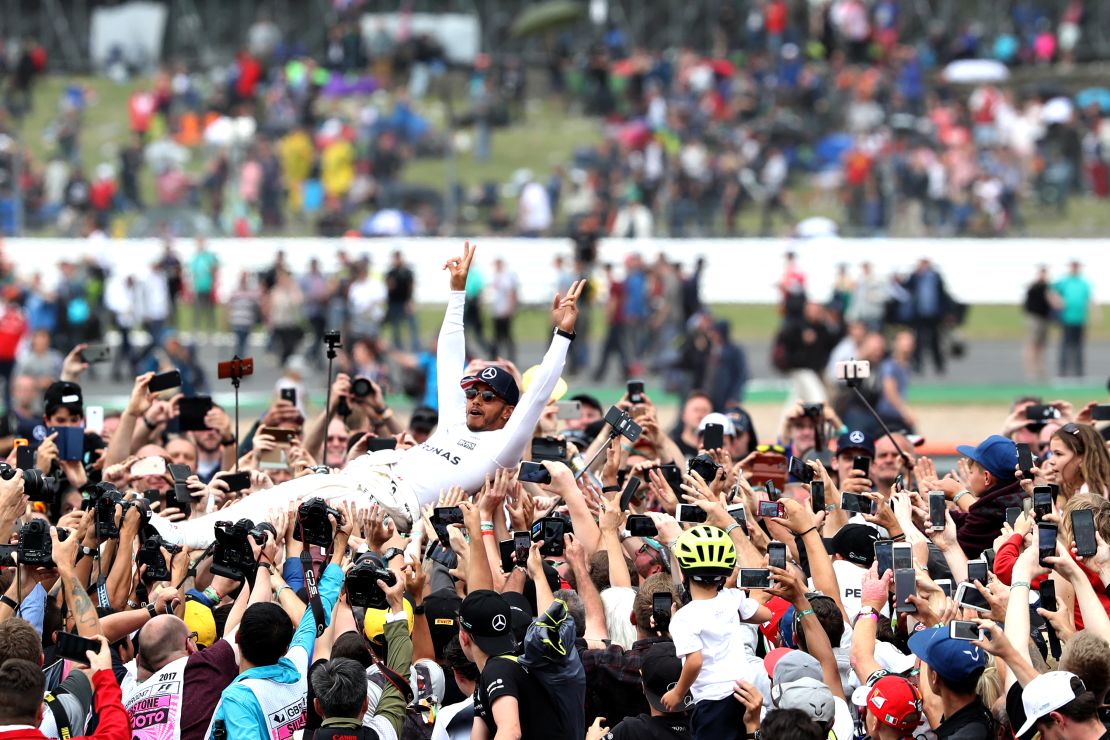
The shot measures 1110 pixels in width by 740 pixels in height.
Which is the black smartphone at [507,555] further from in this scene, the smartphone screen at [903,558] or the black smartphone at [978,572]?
the black smartphone at [978,572]

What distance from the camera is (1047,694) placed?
18.5 ft

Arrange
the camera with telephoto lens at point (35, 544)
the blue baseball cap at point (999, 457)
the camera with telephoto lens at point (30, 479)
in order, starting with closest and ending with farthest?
the camera with telephoto lens at point (35, 544)
the camera with telephoto lens at point (30, 479)
the blue baseball cap at point (999, 457)

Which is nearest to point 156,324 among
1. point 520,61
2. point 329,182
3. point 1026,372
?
Result: point 329,182

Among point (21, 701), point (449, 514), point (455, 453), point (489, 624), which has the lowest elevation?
point (21, 701)

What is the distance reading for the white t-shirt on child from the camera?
245 inches

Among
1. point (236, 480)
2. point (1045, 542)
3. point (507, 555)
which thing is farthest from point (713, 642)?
point (236, 480)

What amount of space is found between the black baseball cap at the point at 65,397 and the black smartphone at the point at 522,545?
11.7 feet

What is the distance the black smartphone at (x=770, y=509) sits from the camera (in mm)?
7266

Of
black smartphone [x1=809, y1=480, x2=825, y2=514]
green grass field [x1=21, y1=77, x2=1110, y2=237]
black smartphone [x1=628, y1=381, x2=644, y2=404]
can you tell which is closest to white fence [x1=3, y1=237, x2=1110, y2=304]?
green grass field [x1=21, y1=77, x2=1110, y2=237]

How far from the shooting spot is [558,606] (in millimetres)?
6090

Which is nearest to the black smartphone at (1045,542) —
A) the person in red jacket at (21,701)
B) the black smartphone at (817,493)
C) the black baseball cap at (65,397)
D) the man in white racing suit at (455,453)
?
the black smartphone at (817,493)

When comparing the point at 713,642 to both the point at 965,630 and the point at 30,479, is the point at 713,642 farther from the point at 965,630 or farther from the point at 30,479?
the point at 30,479

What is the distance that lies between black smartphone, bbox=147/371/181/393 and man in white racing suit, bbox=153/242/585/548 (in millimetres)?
1161

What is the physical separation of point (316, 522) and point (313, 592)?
0.88ft
